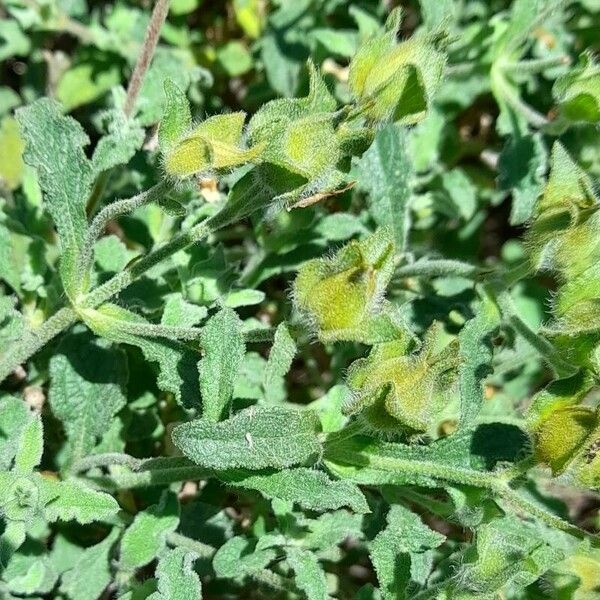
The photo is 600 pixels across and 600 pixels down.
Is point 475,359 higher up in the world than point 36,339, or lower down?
lower down

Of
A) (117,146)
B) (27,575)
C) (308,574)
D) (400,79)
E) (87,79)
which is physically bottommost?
(308,574)

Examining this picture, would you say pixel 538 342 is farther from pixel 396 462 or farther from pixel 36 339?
pixel 36 339

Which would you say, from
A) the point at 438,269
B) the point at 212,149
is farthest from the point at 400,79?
the point at 438,269

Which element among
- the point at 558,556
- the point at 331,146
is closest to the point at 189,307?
the point at 331,146

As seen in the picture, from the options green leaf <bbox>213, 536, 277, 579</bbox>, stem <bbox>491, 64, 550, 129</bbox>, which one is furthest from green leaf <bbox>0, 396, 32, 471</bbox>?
stem <bbox>491, 64, 550, 129</bbox>

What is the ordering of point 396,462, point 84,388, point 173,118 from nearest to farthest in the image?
1. point 173,118
2. point 396,462
3. point 84,388

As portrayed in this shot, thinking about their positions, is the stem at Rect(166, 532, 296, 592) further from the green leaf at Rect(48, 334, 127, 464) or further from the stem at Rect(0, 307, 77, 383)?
the stem at Rect(0, 307, 77, 383)
